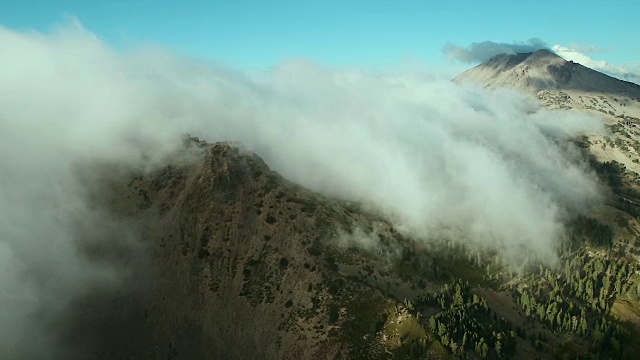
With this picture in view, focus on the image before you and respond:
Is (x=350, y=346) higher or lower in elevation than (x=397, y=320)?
lower

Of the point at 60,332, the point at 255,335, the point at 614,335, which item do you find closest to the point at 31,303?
the point at 60,332

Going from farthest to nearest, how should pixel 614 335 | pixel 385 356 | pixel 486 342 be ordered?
pixel 614 335
pixel 486 342
pixel 385 356

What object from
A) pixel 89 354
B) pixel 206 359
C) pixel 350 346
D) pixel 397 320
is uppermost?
pixel 397 320

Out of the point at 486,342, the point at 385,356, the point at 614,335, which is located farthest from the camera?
the point at 614,335

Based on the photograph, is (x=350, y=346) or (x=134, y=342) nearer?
(x=350, y=346)

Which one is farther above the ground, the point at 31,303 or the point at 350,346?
the point at 350,346

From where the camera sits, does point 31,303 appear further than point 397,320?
Yes

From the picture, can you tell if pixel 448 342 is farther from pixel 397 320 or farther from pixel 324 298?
pixel 324 298

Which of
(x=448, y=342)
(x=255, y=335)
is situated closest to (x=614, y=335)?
(x=448, y=342)

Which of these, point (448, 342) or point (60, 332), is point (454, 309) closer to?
point (448, 342)
